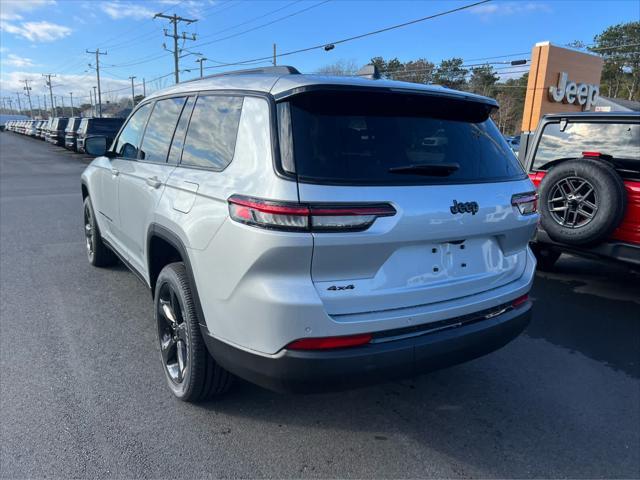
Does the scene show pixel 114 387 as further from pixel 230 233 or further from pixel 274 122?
pixel 274 122

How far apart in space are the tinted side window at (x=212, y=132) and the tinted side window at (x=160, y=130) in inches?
13.3

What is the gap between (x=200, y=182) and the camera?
2529 millimetres

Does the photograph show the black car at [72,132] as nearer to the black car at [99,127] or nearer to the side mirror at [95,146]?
the black car at [99,127]

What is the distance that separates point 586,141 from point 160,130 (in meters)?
4.37

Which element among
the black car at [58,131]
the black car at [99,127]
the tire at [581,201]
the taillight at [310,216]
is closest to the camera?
the taillight at [310,216]

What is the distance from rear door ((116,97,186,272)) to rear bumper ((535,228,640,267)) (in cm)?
378

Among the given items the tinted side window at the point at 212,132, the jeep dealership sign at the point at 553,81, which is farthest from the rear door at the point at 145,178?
the jeep dealership sign at the point at 553,81

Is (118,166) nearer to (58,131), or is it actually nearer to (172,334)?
(172,334)

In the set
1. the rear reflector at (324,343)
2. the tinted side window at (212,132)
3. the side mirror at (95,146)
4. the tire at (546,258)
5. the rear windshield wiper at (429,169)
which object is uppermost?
the tinted side window at (212,132)

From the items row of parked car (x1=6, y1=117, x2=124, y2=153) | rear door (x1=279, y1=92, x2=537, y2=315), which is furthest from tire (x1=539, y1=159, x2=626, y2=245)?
row of parked car (x1=6, y1=117, x2=124, y2=153)

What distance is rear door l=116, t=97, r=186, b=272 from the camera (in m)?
3.18

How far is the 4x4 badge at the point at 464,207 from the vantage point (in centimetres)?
231

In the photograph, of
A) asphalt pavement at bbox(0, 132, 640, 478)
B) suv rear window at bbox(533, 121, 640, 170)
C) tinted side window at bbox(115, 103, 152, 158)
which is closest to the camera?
asphalt pavement at bbox(0, 132, 640, 478)

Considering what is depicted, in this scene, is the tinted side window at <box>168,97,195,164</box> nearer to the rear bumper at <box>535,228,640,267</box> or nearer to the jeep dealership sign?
the rear bumper at <box>535,228,640,267</box>
